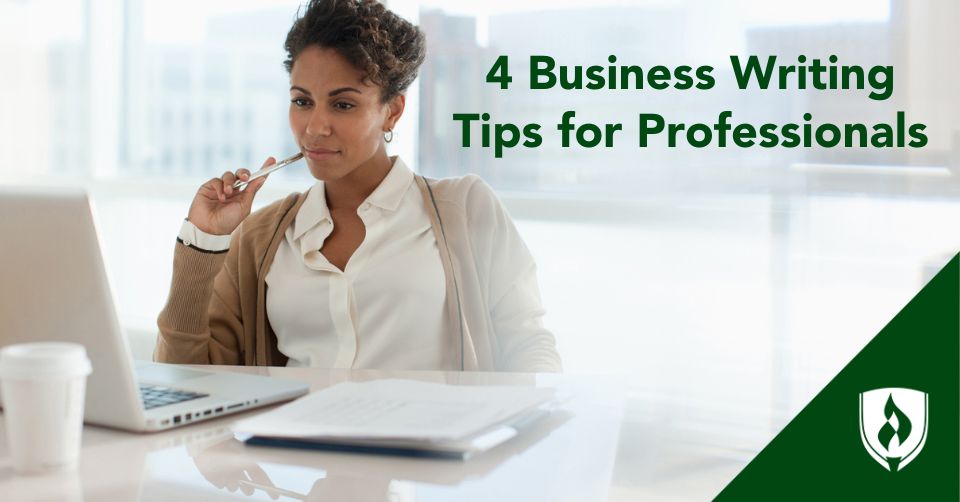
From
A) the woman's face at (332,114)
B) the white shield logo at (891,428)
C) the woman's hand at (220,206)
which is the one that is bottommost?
the white shield logo at (891,428)

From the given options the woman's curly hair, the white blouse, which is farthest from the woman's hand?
the woman's curly hair

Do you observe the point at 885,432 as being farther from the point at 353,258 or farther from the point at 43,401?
the point at 43,401

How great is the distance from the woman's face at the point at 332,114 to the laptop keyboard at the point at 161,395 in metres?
0.76

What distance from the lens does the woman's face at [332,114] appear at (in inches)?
73.9

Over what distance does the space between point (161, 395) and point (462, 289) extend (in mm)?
706

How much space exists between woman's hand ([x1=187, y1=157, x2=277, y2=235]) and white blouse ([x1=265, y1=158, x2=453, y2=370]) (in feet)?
0.38

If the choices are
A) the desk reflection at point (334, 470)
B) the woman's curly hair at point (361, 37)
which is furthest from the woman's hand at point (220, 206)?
the desk reflection at point (334, 470)

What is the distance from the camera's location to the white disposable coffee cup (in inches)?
32.6

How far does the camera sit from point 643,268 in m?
3.08

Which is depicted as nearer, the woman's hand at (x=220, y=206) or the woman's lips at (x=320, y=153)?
the woman's hand at (x=220, y=206)

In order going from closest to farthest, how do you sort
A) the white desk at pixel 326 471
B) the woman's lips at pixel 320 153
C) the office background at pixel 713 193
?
the white desk at pixel 326 471, the woman's lips at pixel 320 153, the office background at pixel 713 193

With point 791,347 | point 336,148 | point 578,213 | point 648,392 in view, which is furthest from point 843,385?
point 336,148

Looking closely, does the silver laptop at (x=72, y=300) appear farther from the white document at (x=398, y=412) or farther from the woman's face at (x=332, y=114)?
the woman's face at (x=332, y=114)

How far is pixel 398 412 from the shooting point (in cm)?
99
